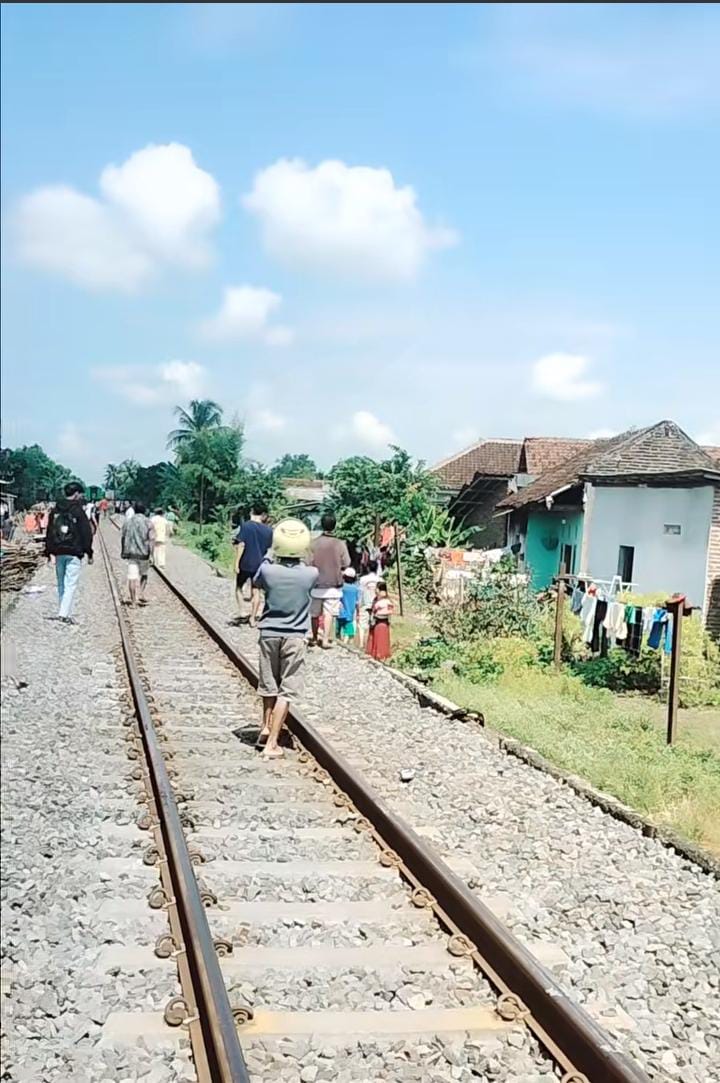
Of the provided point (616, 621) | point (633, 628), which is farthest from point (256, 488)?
point (633, 628)

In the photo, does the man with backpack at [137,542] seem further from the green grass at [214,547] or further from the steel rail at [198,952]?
the steel rail at [198,952]

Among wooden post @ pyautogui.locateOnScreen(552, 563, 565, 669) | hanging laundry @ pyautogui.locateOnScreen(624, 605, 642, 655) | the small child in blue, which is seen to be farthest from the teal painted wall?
the small child in blue

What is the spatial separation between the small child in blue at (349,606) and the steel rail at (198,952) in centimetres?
525

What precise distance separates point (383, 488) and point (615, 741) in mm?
2585

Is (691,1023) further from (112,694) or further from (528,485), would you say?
(112,694)

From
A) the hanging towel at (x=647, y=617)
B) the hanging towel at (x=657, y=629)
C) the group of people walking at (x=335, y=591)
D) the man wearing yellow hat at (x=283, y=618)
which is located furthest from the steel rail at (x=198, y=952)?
the group of people walking at (x=335, y=591)

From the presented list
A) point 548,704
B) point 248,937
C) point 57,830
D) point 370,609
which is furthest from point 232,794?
point 370,609

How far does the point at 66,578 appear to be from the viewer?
1087 centimetres

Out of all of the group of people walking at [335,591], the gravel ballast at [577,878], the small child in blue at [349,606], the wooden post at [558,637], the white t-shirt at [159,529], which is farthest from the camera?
the white t-shirt at [159,529]

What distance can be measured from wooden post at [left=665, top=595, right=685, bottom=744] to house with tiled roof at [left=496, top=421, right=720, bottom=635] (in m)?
0.22

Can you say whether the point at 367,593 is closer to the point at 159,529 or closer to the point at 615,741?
the point at 159,529

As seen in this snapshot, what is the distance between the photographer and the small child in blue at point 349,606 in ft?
40.0

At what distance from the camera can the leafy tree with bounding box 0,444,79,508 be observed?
10.2 feet

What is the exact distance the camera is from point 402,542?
347 inches
